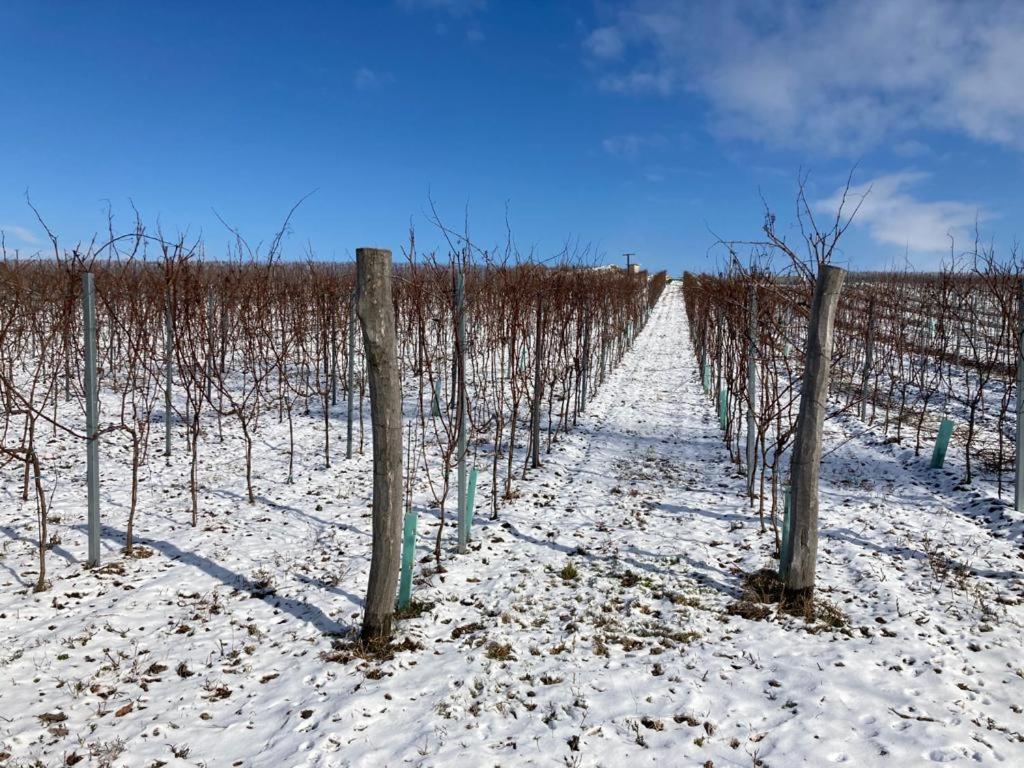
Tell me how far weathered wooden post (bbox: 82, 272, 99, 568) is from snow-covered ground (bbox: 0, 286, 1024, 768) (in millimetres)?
300

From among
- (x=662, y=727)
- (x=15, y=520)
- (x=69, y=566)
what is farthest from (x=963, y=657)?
(x=15, y=520)

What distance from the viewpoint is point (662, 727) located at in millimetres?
2803

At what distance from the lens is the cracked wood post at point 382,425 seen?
330 cm

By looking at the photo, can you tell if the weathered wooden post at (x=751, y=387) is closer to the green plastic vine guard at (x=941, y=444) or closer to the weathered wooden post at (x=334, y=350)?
the green plastic vine guard at (x=941, y=444)

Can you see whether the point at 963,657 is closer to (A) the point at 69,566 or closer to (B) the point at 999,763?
(B) the point at 999,763

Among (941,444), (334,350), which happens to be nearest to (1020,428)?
(941,444)

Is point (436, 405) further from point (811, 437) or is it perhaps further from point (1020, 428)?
point (1020, 428)

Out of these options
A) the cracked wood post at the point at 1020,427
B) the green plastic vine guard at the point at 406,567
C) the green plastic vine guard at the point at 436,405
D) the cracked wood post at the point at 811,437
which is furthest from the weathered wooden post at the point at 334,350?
the cracked wood post at the point at 1020,427

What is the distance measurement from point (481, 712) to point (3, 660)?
9.28 feet

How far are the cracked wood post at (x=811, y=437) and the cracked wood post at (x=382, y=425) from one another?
2631 mm

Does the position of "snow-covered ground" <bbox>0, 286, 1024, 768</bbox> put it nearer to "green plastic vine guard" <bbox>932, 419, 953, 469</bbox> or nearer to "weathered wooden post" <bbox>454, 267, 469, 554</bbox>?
"weathered wooden post" <bbox>454, 267, 469, 554</bbox>

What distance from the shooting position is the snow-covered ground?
8.90 ft

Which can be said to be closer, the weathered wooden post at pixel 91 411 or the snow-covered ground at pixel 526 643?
the snow-covered ground at pixel 526 643

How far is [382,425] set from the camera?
11.2 ft
